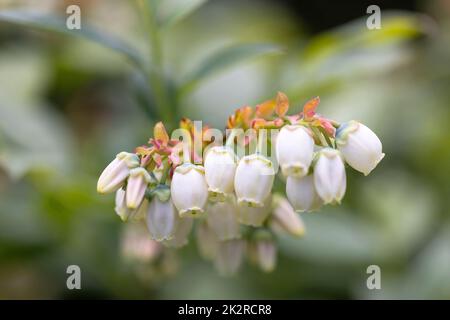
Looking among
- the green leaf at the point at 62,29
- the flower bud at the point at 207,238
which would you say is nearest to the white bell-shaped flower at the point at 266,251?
the flower bud at the point at 207,238

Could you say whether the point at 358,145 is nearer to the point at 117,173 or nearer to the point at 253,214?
the point at 253,214

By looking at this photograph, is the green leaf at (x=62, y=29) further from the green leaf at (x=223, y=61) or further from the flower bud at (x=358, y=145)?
the flower bud at (x=358, y=145)

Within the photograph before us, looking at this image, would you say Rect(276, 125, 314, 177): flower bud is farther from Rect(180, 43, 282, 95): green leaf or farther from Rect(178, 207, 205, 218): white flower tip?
Rect(180, 43, 282, 95): green leaf

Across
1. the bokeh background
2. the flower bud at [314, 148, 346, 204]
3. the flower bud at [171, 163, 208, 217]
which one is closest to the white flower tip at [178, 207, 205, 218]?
the flower bud at [171, 163, 208, 217]

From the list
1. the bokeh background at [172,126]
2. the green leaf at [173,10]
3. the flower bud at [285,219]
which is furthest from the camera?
the bokeh background at [172,126]
